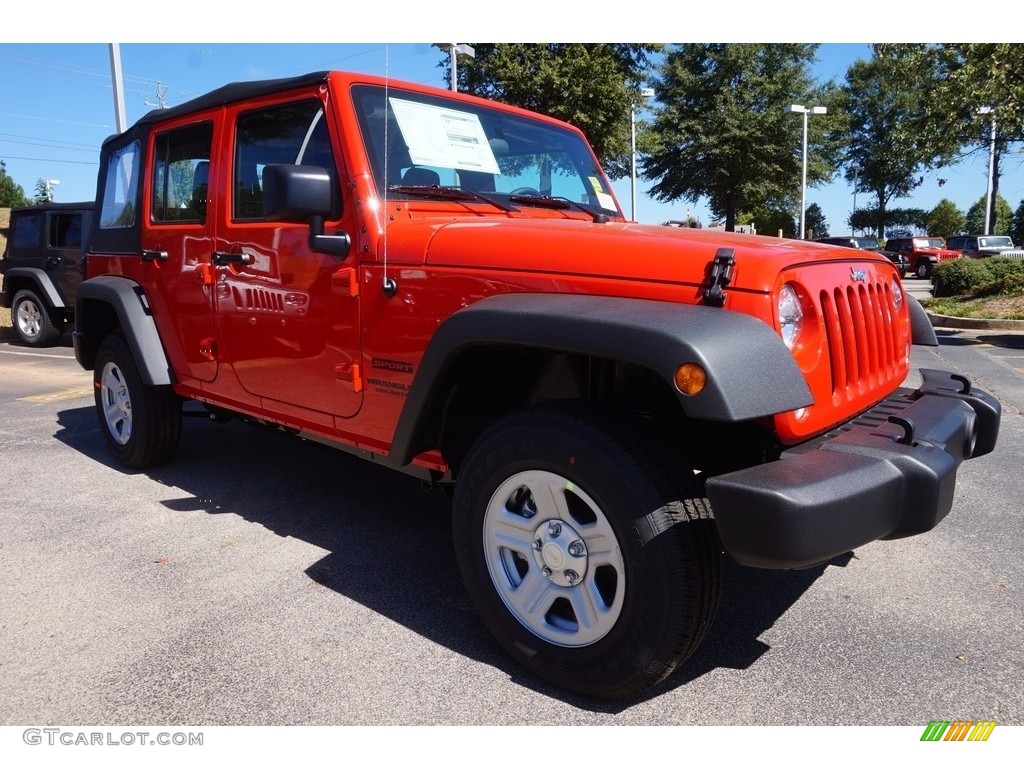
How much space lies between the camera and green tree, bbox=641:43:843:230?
30.5m

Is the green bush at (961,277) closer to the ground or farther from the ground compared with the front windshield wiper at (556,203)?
closer to the ground

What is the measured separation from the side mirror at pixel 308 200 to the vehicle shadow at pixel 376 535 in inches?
51.8

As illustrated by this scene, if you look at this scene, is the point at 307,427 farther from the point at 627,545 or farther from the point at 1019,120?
the point at 1019,120

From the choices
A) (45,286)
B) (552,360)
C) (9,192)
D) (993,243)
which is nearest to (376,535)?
(552,360)

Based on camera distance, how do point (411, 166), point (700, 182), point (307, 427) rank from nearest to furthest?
point (411, 166) < point (307, 427) < point (700, 182)

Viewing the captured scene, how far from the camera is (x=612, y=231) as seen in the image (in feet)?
8.61

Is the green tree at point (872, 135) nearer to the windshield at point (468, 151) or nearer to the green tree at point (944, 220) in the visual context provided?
the green tree at point (944, 220)

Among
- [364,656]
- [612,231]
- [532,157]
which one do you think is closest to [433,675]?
[364,656]

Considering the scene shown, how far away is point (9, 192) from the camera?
60531 mm

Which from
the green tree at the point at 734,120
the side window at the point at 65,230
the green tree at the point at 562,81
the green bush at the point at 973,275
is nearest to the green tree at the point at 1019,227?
the green tree at the point at 734,120

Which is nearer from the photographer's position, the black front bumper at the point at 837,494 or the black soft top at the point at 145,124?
the black front bumper at the point at 837,494

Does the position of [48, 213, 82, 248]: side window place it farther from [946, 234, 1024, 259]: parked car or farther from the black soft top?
[946, 234, 1024, 259]: parked car

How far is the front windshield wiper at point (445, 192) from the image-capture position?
3.04 metres

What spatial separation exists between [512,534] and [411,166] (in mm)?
1545
